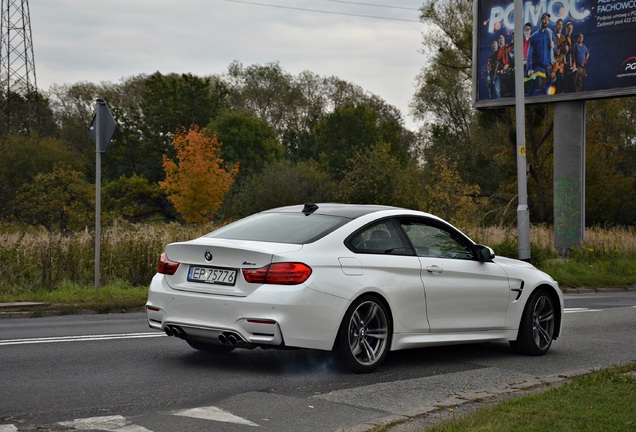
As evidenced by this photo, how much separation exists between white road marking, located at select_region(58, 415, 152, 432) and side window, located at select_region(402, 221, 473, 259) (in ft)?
12.6

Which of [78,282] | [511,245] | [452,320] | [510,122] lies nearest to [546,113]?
[510,122]

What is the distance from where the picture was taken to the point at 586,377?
8.35 metres

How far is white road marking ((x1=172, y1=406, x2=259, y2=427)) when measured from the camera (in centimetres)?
665

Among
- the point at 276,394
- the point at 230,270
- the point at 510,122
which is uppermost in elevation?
the point at 510,122

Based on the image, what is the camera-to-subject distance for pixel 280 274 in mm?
8258

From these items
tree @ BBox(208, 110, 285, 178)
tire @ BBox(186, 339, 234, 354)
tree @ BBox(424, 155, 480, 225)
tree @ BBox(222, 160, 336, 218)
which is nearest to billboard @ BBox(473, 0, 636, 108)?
tree @ BBox(424, 155, 480, 225)

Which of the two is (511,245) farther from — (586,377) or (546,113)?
(546,113)

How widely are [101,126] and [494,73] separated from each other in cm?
1897

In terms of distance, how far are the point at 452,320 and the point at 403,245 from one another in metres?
0.92

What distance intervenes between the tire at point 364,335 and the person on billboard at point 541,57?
80.0 ft

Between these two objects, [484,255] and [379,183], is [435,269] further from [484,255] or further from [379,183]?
[379,183]

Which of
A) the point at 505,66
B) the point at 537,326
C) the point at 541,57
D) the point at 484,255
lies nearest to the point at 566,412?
the point at 484,255

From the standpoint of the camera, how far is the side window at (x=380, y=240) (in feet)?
29.5

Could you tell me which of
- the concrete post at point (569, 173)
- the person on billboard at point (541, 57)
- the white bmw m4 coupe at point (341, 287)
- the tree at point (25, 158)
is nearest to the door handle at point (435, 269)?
the white bmw m4 coupe at point (341, 287)
